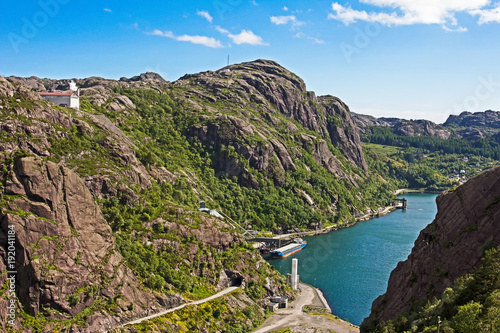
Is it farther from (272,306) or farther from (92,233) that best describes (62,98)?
(272,306)

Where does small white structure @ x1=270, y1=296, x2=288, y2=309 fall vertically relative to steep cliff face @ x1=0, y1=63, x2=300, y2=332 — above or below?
below

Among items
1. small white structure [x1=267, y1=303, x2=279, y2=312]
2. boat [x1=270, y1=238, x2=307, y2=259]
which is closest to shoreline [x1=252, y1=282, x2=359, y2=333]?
small white structure [x1=267, y1=303, x2=279, y2=312]

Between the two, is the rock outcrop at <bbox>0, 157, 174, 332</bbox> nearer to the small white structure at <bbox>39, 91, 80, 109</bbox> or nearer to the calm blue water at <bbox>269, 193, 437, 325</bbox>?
the calm blue water at <bbox>269, 193, 437, 325</bbox>

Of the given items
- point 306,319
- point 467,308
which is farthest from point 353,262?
point 467,308

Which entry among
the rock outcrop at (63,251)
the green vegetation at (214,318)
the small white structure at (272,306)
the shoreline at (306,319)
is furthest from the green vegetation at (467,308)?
the small white structure at (272,306)

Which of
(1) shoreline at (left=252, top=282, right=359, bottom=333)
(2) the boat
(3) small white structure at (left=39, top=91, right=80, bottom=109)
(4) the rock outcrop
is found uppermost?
(3) small white structure at (left=39, top=91, right=80, bottom=109)

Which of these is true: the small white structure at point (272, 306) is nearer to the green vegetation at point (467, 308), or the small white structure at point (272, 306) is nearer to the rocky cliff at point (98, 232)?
the rocky cliff at point (98, 232)
